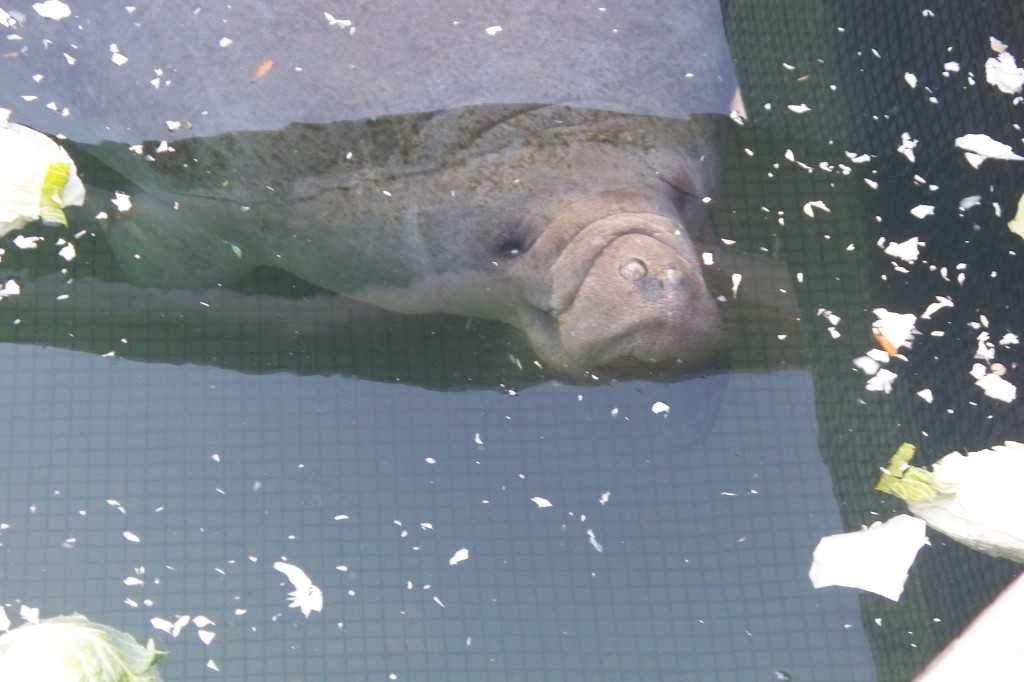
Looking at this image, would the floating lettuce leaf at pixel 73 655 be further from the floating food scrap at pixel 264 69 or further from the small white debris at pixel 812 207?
the small white debris at pixel 812 207

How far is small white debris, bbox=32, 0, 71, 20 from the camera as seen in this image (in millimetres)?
2820

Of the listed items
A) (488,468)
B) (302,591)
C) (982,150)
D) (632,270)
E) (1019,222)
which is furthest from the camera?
(982,150)

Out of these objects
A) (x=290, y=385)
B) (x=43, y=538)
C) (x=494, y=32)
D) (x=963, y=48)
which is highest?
(x=963, y=48)

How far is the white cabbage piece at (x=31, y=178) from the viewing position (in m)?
2.75

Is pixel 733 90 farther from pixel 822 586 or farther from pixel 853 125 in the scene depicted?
pixel 822 586

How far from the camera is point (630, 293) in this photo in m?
2.14

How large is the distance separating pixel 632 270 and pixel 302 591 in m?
1.13

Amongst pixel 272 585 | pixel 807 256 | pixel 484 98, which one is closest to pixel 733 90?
pixel 807 256

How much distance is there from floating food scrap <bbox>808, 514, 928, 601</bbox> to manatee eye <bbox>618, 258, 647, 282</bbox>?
39.3 inches

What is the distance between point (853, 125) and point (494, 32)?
1358 millimetres

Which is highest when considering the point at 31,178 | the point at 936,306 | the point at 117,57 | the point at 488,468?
the point at 117,57

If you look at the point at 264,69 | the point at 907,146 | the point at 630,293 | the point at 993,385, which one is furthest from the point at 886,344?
the point at 264,69

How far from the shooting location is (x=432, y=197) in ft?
7.64

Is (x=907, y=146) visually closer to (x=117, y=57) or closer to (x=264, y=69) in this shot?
(x=264, y=69)
